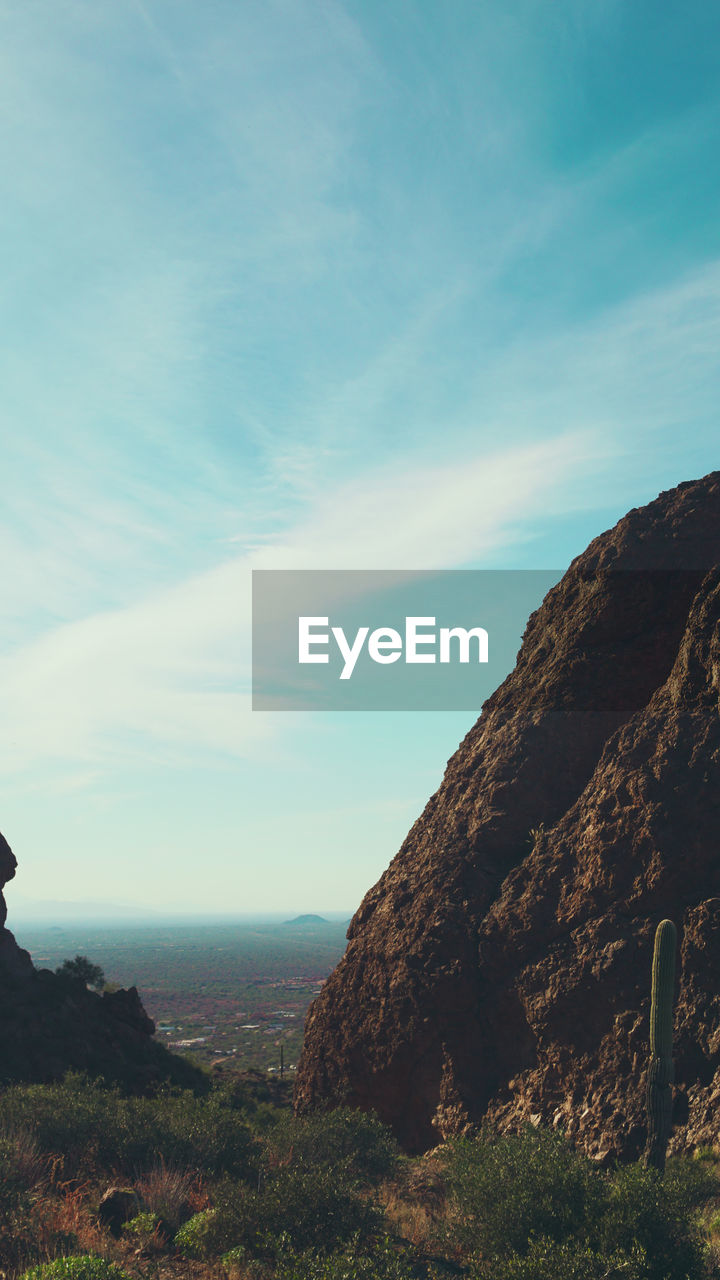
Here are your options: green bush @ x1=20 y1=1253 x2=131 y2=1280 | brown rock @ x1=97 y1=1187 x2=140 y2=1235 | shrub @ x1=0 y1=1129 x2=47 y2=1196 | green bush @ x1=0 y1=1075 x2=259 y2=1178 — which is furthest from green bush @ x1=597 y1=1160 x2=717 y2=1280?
shrub @ x1=0 y1=1129 x2=47 y2=1196

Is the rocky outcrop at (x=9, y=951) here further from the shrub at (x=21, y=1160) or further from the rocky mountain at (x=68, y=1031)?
the shrub at (x=21, y=1160)

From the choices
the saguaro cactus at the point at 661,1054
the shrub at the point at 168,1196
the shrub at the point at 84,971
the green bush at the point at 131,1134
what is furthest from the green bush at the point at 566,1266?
the shrub at the point at 84,971

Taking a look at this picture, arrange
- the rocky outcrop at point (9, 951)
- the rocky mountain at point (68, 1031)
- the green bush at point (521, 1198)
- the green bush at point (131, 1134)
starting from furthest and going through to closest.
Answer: the rocky outcrop at point (9, 951), the rocky mountain at point (68, 1031), the green bush at point (131, 1134), the green bush at point (521, 1198)

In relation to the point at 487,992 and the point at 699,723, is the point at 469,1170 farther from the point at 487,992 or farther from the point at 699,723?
the point at 699,723

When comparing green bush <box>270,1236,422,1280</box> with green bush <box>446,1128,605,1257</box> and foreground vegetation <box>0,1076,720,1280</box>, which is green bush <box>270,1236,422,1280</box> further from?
green bush <box>446,1128,605,1257</box>

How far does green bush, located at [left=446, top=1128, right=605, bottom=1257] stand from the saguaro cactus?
50.3 inches

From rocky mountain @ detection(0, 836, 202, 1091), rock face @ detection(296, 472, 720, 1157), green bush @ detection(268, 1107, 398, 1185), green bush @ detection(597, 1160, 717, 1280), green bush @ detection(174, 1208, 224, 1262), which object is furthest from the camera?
rocky mountain @ detection(0, 836, 202, 1091)

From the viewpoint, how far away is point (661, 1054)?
1220cm

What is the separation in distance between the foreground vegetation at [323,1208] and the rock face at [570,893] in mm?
2060

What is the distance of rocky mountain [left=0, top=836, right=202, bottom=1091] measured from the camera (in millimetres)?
23531

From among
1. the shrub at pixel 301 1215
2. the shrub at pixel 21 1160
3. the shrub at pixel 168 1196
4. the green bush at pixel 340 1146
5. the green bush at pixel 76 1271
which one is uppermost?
the green bush at pixel 76 1271

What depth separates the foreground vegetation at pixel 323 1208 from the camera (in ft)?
27.8

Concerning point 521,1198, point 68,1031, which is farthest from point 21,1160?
point 68,1031

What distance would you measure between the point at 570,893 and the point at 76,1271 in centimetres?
1086
